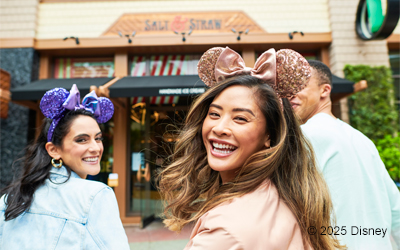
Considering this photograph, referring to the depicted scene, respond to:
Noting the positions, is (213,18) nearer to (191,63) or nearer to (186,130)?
(191,63)

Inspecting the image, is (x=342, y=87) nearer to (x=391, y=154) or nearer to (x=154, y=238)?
(x=391, y=154)

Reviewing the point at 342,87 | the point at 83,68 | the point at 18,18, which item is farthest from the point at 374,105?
the point at 18,18

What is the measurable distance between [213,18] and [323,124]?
18.3 ft

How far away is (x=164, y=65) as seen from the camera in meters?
6.99

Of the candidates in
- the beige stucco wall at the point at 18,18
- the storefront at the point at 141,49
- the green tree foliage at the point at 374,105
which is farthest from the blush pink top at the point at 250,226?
the beige stucco wall at the point at 18,18

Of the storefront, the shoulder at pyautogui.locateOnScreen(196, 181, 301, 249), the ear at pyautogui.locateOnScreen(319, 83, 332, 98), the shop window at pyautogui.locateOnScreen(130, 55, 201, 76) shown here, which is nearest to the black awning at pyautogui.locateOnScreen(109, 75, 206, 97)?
the storefront

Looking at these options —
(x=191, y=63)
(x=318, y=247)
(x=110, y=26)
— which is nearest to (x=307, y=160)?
(x=318, y=247)

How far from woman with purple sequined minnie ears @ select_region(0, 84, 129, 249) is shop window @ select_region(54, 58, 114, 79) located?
17.6 ft

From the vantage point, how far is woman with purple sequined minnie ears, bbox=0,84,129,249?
4.92 feet

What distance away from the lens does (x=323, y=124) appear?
1876mm

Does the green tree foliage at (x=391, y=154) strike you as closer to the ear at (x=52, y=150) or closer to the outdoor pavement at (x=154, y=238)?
the outdoor pavement at (x=154, y=238)

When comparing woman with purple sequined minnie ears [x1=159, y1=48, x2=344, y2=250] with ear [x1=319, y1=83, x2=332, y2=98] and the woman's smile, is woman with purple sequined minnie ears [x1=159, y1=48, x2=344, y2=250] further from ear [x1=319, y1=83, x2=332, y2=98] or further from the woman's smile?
ear [x1=319, y1=83, x2=332, y2=98]

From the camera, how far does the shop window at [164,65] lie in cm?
693

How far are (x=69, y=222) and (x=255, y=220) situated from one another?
3.72ft
